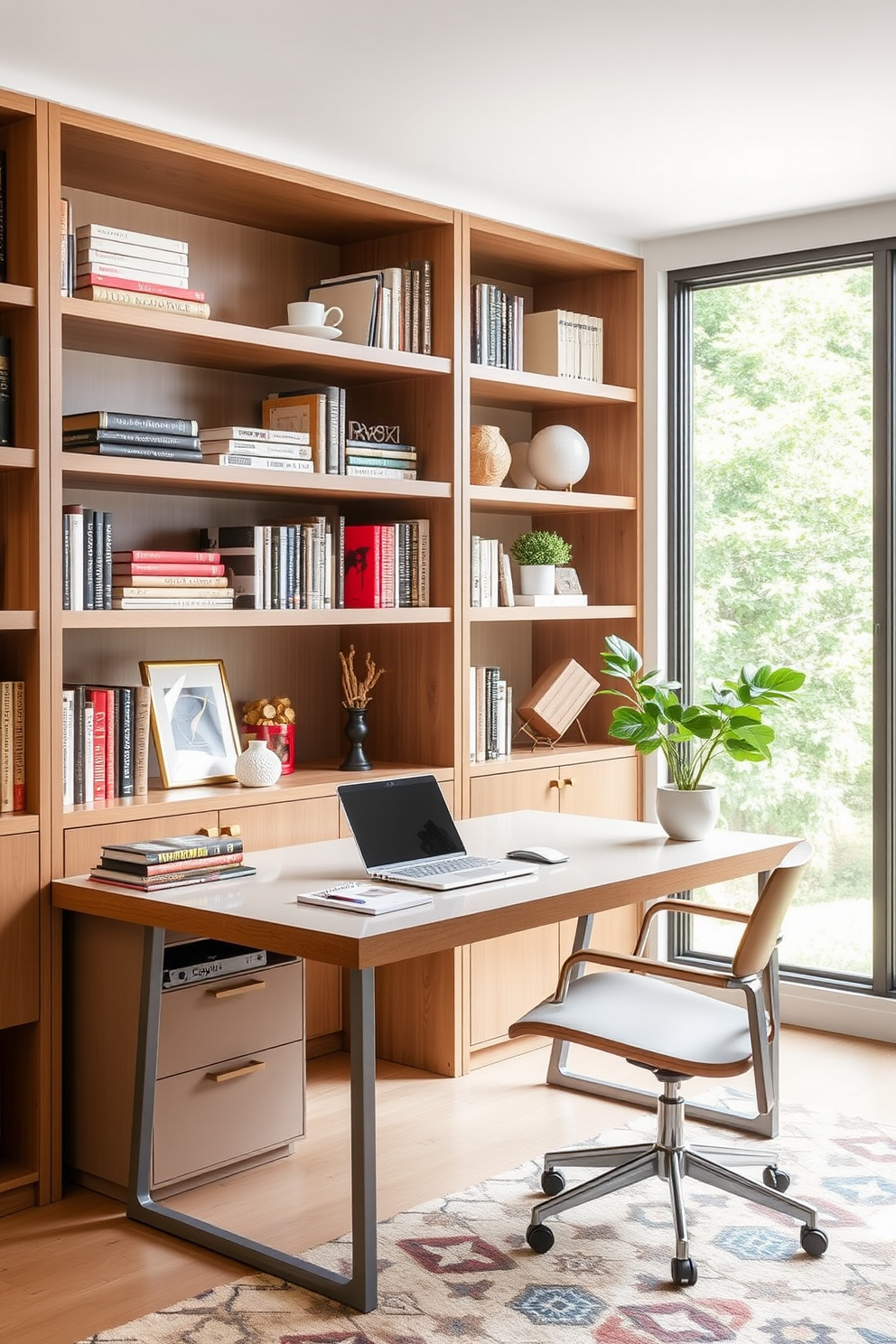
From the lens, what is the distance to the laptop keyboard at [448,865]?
121 inches

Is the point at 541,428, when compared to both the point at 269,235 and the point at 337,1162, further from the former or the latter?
the point at 337,1162

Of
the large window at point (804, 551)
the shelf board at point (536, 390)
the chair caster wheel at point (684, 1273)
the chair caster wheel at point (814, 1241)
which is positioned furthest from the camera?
the large window at point (804, 551)

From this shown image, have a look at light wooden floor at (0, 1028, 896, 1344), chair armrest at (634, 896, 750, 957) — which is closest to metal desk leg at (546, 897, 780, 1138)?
light wooden floor at (0, 1028, 896, 1344)

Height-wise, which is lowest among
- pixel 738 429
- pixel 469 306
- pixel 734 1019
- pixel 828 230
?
pixel 734 1019

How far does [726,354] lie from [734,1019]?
2.49 meters

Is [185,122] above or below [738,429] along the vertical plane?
above

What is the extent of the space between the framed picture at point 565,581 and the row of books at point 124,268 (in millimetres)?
1590

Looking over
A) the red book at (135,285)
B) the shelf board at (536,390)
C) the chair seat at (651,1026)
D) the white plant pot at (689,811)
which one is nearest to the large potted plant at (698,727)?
the white plant pot at (689,811)

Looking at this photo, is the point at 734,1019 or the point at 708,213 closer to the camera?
the point at 734,1019

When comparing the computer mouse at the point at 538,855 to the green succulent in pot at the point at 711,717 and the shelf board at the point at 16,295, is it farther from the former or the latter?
the shelf board at the point at 16,295

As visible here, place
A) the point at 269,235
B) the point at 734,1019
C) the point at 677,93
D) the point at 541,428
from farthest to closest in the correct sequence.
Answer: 1. the point at 541,428
2. the point at 269,235
3. the point at 677,93
4. the point at 734,1019

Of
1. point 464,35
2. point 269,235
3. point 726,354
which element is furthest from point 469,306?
point 464,35

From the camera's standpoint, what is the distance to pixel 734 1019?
2975mm

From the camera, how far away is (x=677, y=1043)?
2826 millimetres
